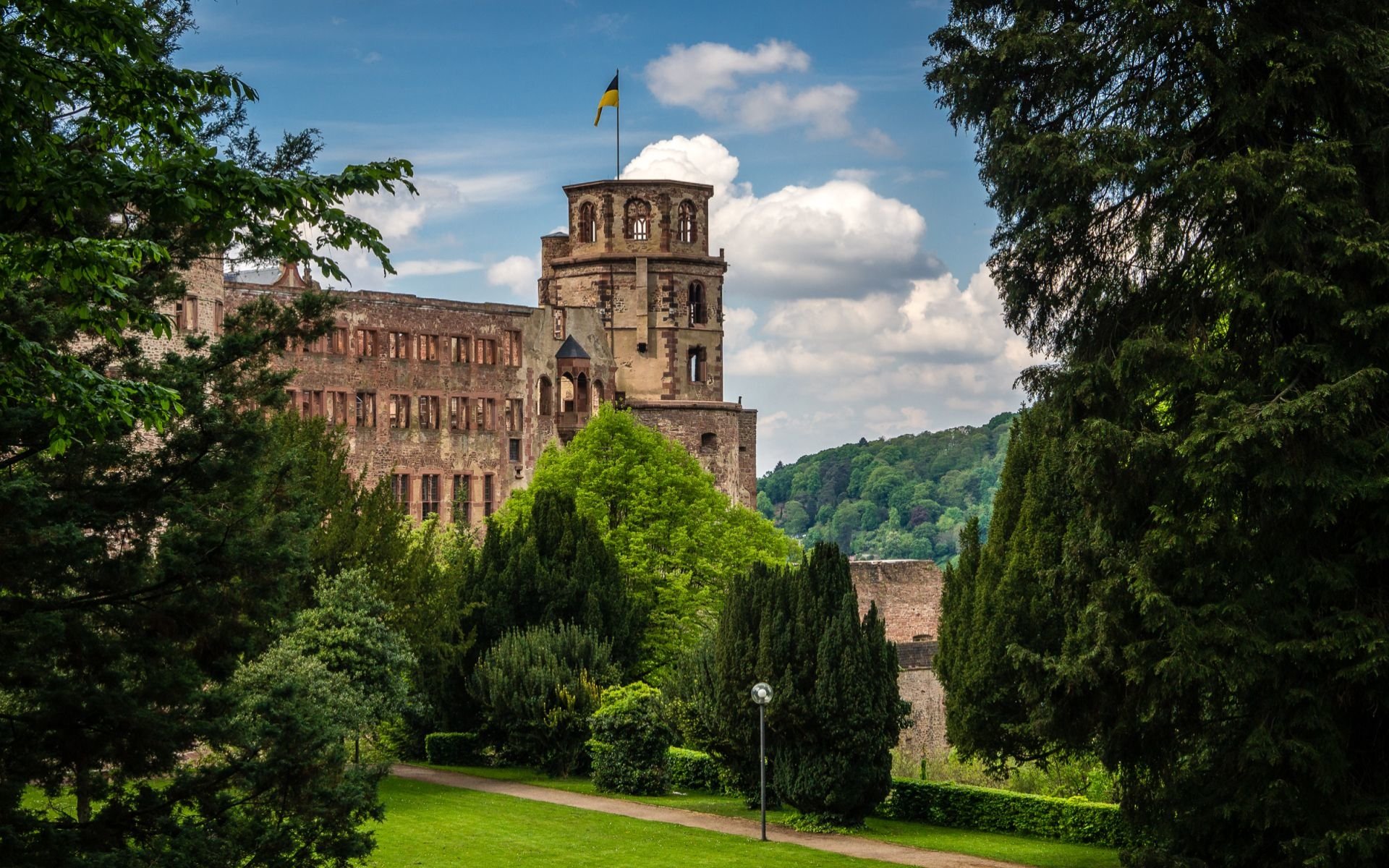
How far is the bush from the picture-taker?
36.5 metres

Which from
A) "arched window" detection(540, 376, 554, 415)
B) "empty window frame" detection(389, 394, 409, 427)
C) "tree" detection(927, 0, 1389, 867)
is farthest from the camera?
"arched window" detection(540, 376, 554, 415)

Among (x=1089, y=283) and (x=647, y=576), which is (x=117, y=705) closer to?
(x=1089, y=283)

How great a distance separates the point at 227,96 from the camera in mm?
12062

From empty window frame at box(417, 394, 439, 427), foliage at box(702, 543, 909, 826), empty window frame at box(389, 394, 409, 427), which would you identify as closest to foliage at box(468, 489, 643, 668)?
foliage at box(702, 543, 909, 826)

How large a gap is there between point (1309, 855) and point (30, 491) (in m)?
12.2

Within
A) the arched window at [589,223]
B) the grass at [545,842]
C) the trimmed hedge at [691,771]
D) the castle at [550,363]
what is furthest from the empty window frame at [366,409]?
the grass at [545,842]

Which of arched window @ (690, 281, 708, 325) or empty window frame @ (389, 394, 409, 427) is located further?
arched window @ (690, 281, 708, 325)

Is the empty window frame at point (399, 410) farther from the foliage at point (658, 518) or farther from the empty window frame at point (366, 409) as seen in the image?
the foliage at point (658, 518)

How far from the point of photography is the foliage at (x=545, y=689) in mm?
34031

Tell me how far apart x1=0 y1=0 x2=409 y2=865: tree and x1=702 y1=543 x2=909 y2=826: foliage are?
10.6 m

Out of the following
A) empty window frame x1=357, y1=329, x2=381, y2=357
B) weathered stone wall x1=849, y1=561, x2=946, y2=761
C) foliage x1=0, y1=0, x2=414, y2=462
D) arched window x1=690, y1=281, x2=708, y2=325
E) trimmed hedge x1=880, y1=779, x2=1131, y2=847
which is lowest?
trimmed hedge x1=880, y1=779, x2=1131, y2=847

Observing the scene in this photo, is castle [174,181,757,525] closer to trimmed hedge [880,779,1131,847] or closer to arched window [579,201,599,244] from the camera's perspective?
arched window [579,201,599,244]

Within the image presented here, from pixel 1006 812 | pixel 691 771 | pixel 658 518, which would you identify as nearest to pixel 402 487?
pixel 658 518

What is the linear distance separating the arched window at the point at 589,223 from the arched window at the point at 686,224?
3035 millimetres
